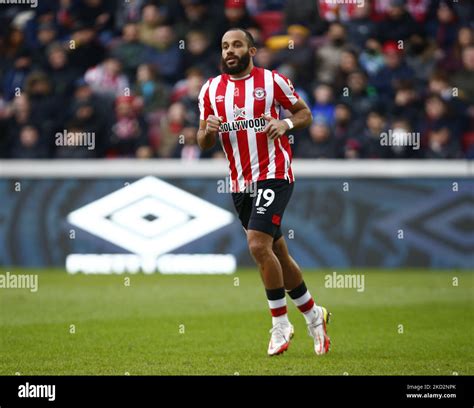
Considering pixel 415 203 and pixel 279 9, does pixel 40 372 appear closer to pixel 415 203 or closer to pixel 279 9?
pixel 415 203

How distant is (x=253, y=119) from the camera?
339 inches

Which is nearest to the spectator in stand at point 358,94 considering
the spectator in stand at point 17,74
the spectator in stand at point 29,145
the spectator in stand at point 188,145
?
the spectator in stand at point 188,145

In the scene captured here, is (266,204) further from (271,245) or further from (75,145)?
(75,145)

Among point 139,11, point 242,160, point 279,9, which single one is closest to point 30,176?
point 139,11

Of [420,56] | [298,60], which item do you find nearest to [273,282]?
[298,60]

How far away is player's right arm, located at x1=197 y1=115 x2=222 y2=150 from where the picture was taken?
27.6 ft

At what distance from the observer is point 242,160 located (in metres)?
8.69

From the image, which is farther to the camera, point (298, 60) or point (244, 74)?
point (298, 60)

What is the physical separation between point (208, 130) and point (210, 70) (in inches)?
322

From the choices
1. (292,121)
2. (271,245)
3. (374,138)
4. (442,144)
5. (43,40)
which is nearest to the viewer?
(271,245)

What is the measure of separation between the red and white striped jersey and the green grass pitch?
142cm

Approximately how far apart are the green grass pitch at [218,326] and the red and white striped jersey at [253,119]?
1423mm
